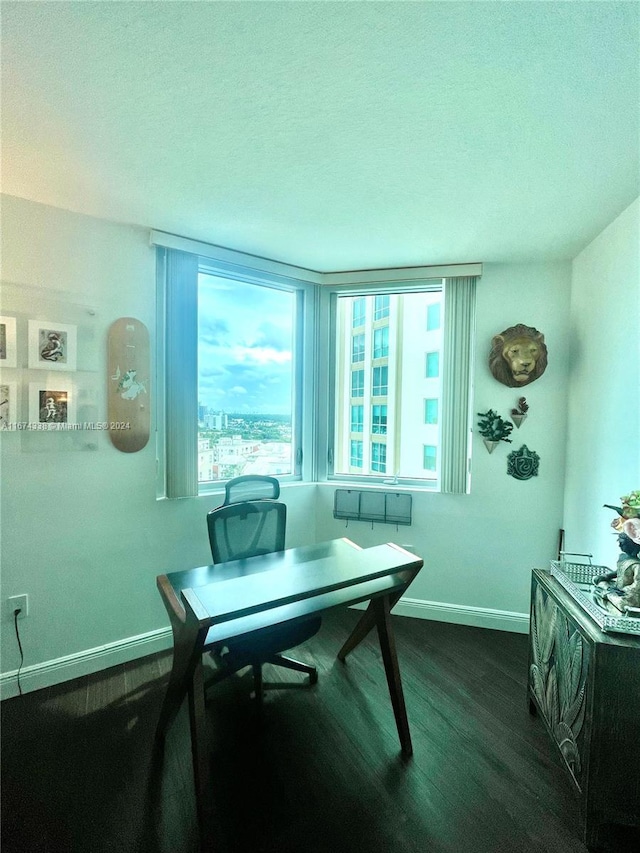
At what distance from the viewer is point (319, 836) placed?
138 centimetres

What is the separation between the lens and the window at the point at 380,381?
10.1 ft

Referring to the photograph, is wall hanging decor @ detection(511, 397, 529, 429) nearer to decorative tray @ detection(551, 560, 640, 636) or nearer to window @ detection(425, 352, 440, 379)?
window @ detection(425, 352, 440, 379)

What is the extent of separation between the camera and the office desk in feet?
4.64

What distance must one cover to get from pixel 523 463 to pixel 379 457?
105 centimetres

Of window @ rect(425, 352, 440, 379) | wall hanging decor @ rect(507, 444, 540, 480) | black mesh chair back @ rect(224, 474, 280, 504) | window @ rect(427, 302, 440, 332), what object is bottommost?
black mesh chair back @ rect(224, 474, 280, 504)

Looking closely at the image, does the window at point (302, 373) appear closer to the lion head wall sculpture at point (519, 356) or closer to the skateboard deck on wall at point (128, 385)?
the skateboard deck on wall at point (128, 385)

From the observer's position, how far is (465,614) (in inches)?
112

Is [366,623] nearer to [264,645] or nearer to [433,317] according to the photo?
[264,645]

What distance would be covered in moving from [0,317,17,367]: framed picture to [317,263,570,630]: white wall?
2.67m

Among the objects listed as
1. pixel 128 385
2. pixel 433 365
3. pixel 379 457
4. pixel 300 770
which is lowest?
pixel 300 770

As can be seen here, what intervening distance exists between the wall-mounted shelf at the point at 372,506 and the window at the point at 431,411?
61 cm

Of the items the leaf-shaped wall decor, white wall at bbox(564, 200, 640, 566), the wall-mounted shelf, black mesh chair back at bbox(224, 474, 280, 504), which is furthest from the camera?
the wall-mounted shelf

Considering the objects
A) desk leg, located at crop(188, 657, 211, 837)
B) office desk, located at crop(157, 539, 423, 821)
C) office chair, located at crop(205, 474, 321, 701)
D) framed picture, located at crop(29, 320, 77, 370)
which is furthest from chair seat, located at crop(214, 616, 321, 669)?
framed picture, located at crop(29, 320, 77, 370)

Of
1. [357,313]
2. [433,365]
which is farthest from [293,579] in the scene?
[357,313]
